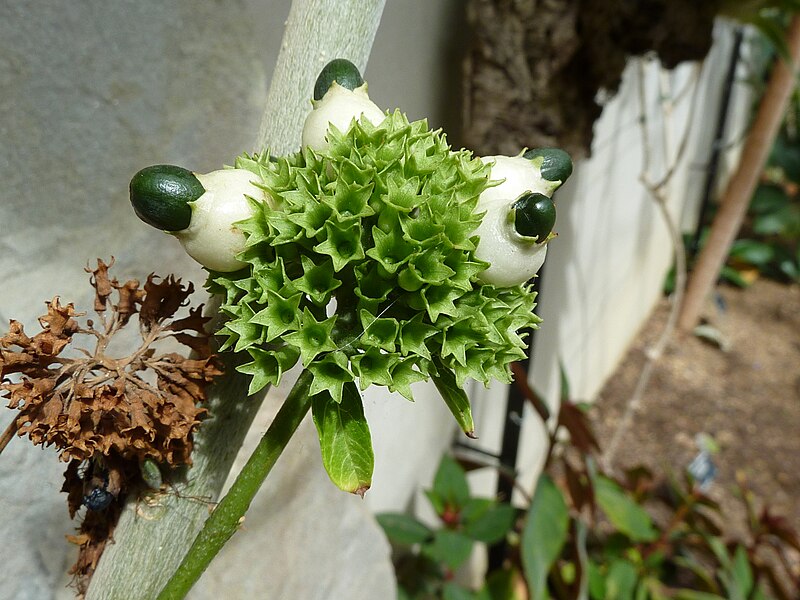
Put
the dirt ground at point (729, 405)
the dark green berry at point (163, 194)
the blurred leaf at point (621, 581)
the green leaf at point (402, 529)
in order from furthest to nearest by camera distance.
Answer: the dirt ground at point (729, 405) → the blurred leaf at point (621, 581) → the green leaf at point (402, 529) → the dark green berry at point (163, 194)

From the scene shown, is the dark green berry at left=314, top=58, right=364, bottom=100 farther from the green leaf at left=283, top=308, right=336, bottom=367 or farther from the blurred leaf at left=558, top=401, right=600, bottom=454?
the blurred leaf at left=558, top=401, right=600, bottom=454

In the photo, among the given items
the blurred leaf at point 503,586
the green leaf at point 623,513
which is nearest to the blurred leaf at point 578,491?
the green leaf at point 623,513

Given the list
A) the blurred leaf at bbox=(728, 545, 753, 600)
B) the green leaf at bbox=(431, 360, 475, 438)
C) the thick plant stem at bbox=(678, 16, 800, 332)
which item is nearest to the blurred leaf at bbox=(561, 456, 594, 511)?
the blurred leaf at bbox=(728, 545, 753, 600)

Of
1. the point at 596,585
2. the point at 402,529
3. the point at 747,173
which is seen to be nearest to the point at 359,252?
the point at 402,529

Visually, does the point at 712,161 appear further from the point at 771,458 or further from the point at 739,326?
the point at 771,458

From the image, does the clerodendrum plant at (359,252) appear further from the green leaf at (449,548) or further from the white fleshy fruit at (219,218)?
the green leaf at (449,548)

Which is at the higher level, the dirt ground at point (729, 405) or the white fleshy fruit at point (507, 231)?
the dirt ground at point (729, 405)

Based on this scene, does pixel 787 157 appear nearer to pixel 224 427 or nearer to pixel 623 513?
pixel 623 513
